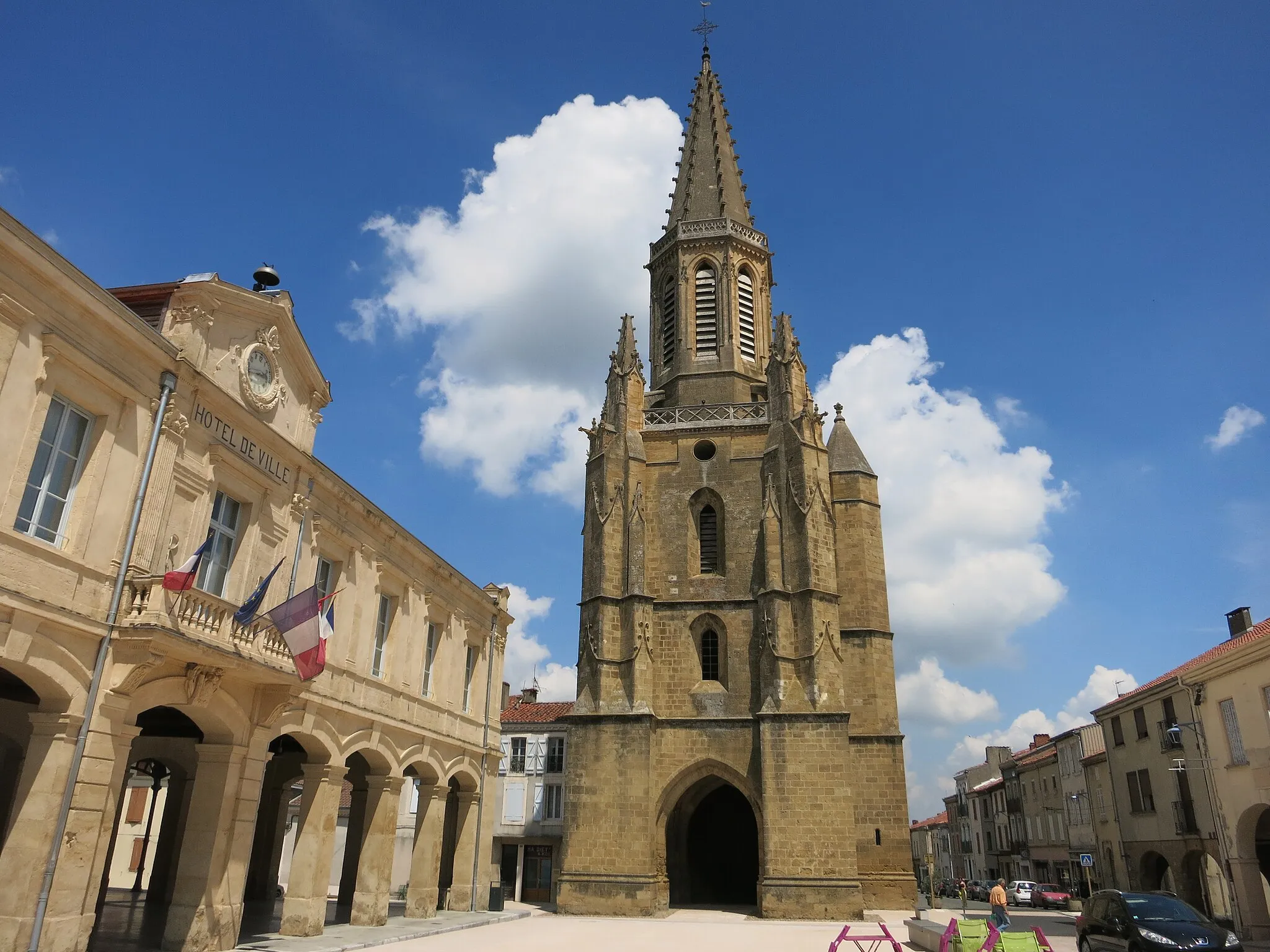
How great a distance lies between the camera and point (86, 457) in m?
10.9

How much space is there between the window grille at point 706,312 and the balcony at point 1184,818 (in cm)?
2178

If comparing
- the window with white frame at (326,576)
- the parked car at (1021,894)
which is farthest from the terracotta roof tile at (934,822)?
the window with white frame at (326,576)

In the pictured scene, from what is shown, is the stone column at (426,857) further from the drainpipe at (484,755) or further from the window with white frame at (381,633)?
the window with white frame at (381,633)

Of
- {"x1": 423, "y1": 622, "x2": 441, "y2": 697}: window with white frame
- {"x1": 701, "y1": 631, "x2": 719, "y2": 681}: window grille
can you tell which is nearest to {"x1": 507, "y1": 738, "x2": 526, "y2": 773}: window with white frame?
{"x1": 701, "y1": 631, "x2": 719, "y2": 681}: window grille

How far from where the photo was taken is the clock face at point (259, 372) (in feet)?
45.4

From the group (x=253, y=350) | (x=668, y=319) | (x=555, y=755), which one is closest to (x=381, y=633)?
(x=253, y=350)

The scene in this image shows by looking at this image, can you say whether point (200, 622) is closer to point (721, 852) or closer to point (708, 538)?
point (708, 538)

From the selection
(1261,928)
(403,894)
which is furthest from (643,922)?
(1261,928)

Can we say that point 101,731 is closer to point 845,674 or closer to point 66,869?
point 66,869

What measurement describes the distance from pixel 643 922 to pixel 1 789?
14.9 meters

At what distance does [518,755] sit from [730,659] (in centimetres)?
1227

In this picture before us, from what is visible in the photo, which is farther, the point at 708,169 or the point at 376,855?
the point at 708,169

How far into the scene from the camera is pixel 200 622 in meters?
11.5

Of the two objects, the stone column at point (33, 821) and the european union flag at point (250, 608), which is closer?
the stone column at point (33, 821)
